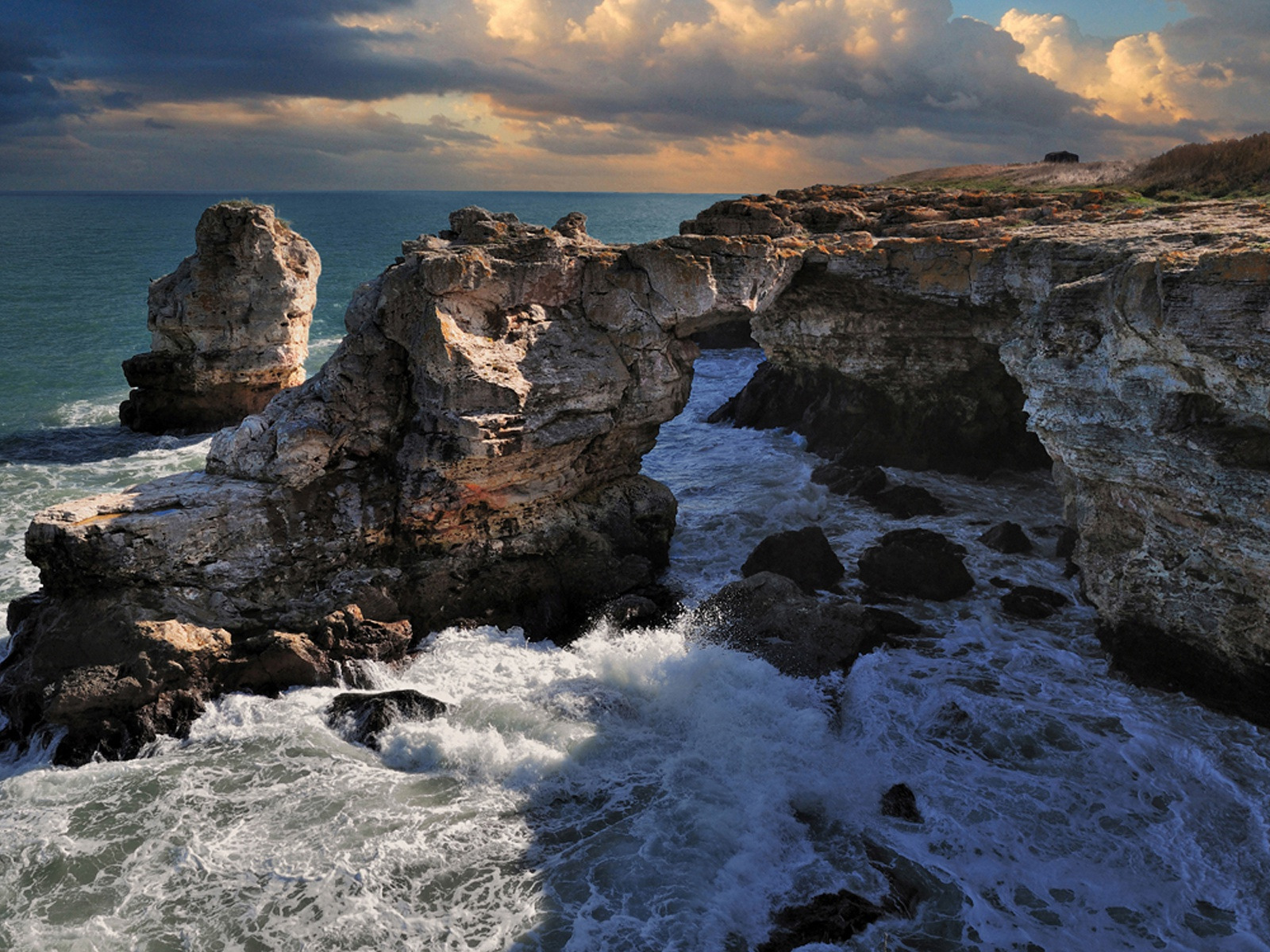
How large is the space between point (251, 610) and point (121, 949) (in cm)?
627

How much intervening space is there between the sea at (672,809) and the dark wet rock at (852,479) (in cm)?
538

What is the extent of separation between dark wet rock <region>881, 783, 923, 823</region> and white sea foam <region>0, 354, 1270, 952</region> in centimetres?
16

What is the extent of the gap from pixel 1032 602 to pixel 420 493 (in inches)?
498

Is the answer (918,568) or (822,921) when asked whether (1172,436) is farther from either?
(822,921)

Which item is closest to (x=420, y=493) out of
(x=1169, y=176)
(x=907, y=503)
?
(x=907, y=503)

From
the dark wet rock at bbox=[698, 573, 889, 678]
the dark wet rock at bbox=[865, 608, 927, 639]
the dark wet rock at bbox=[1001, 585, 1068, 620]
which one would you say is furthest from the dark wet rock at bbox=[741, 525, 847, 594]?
the dark wet rock at bbox=[1001, 585, 1068, 620]

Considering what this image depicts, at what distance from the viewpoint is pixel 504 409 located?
17.0 m

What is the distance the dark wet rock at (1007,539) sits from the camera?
19984 mm

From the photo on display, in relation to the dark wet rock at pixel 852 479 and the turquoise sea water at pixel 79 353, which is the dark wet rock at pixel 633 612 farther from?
the turquoise sea water at pixel 79 353

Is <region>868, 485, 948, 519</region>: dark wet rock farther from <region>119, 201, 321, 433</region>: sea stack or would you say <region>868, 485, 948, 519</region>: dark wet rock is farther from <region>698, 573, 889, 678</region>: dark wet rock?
<region>119, 201, 321, 433</region>: sea stack

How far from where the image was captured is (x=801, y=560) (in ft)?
62.7

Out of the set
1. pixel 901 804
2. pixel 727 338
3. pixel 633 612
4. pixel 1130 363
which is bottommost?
pixel 901 804

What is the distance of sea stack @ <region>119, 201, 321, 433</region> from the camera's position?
30656 millimetres

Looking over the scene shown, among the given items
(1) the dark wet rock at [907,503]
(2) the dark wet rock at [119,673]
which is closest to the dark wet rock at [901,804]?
(2) the dark wet rock at [119,673]
